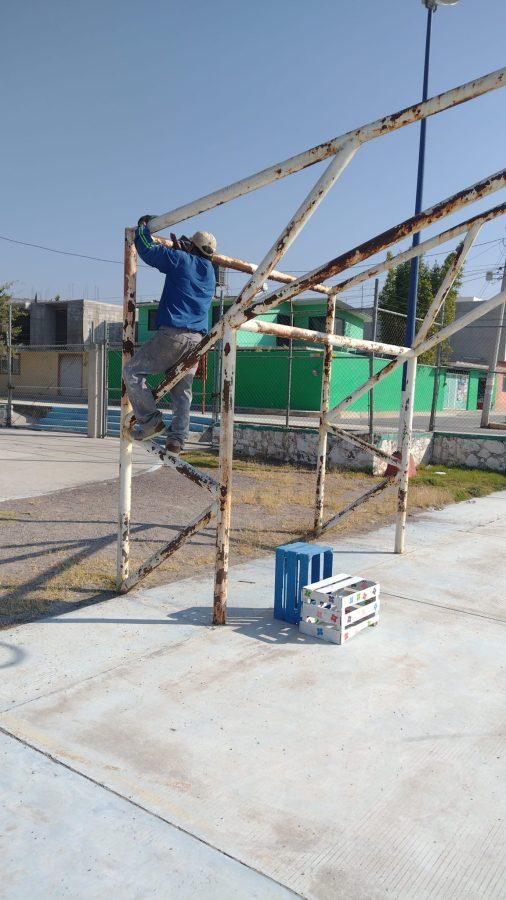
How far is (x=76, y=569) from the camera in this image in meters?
5.75

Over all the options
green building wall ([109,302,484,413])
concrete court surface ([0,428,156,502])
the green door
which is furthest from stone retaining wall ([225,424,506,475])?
the green door

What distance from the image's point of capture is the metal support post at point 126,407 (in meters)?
4.95

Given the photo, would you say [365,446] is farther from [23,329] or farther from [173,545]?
[23,329]

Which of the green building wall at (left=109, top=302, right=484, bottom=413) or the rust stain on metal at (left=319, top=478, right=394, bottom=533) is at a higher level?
the green building wall at (left=109, top=302, right=484, bottom=413)

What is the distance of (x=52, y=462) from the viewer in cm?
1250

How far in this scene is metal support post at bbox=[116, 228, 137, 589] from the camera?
495cm

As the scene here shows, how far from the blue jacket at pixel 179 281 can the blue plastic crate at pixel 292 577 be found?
1.80 metres

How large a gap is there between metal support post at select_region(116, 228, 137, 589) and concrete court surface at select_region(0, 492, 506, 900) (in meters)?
0.34

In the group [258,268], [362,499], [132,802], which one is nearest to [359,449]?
[362,499]

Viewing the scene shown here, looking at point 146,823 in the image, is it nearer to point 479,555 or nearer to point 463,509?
point 479,555

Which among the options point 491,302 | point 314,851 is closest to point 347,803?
point 314,851

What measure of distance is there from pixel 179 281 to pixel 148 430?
1.09 meters

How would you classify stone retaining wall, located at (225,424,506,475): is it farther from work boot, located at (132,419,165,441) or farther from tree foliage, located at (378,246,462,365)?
tree foliage, located at (378,246,462,365)

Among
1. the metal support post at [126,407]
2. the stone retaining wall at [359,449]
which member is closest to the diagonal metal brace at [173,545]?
the metal support post at [126,407]
